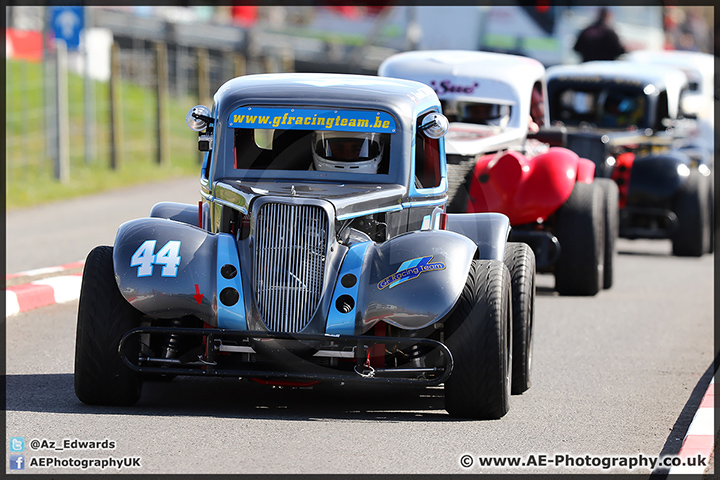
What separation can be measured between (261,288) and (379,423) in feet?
3.03

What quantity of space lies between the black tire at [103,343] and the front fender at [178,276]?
0.13 metres

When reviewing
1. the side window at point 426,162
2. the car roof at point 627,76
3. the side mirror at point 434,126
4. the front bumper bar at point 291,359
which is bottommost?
the front bumper bar at point 291,359

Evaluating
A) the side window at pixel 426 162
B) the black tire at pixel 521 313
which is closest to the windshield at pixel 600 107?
the side window at pixel 426 162

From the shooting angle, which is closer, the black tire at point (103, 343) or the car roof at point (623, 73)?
the black tire at point (103, 343)

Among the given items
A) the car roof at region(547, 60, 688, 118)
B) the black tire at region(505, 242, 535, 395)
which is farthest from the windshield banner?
the car roof at region(547, 60, 688, 118)

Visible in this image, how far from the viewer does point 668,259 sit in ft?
52.8

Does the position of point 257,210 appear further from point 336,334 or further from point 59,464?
point 59,464

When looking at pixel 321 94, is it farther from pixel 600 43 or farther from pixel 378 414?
pixel 600 43

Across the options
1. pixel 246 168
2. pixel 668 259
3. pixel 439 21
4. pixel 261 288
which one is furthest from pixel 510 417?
pixel 439 21

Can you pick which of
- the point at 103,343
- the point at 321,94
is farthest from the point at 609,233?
the point at 103,343

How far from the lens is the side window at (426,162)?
7902 millimetres

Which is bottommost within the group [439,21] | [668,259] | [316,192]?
[668,259]

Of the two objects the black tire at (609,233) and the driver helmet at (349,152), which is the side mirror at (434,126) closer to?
the driver helmet at (349,152)

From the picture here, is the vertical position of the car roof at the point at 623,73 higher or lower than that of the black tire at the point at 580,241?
higher
